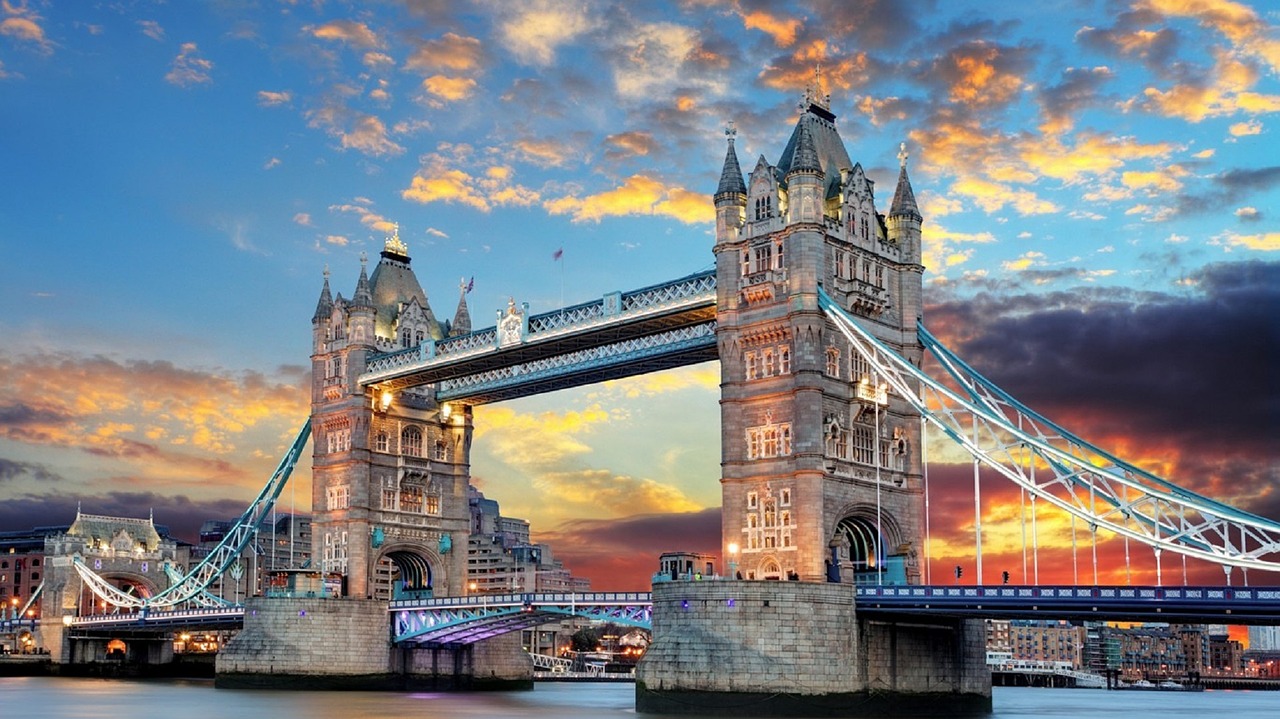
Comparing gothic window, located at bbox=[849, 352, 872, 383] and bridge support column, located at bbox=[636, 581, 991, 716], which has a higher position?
gothic window, located at bbox=[849, 352, 872, 383]

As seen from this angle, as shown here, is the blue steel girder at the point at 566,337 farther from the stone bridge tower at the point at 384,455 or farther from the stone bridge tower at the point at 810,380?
the stone bridge tower at the point at 810,380

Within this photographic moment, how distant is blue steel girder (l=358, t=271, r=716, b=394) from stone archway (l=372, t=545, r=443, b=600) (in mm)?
10627

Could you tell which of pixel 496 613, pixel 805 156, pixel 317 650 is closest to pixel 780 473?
pixel 805 156

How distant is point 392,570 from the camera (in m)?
108

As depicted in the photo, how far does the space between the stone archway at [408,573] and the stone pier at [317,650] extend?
4.30 m

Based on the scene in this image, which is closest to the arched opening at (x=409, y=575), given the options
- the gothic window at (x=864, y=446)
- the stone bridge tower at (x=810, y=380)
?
the stone bridge tower at (x=810, y=380)

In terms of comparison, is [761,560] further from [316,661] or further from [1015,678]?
[1015,678]

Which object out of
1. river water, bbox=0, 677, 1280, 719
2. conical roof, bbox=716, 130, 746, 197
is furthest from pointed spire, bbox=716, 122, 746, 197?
river water, bbox=0, 677, 1280, 719

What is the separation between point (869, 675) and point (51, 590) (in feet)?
320

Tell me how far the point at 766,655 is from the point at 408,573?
1822 inches

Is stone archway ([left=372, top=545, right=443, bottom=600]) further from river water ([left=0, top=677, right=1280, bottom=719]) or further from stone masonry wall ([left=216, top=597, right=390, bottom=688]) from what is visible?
river water ([left=0, top=677, right=1280, bottom=719])

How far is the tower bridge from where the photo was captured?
61.8 meters

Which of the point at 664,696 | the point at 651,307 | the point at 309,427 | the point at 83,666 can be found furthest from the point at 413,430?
the point at 83,666

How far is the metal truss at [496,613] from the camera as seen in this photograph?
74938 millimetres
